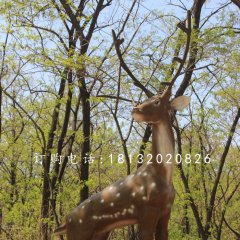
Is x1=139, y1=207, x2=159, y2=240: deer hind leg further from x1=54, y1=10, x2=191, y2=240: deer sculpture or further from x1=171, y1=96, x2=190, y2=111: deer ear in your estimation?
x1=171, y1=96, x2=190, y2=111: deer ear

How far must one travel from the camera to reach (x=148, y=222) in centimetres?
256

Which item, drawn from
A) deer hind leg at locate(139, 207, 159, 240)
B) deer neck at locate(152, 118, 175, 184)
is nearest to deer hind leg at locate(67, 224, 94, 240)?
deer hind leg at locate(139, 207, 159, 240)

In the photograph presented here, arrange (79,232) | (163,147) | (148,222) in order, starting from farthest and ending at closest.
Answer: (79,232) < (163,147) < (148,222)

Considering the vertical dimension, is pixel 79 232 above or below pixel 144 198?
below

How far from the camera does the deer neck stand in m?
2.67

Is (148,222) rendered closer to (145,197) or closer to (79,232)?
(145,197)

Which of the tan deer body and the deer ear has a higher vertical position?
the deer ear

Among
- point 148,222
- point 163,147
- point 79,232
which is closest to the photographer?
point 148,222

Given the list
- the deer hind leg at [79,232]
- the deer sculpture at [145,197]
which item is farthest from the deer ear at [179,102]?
the deer hind leg at [79,232]

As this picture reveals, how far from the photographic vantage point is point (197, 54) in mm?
6500

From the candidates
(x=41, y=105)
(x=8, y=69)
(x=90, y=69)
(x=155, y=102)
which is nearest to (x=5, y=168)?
(x=41, y=105)

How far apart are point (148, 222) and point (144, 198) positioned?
153mm

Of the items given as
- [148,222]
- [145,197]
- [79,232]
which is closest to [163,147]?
[145,197]

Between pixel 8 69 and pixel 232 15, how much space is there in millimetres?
4368
